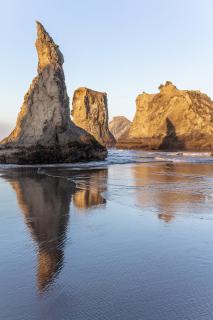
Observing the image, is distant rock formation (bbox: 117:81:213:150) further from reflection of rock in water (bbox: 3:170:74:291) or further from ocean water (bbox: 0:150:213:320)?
ocean water (bbox: 0:150:213:320)

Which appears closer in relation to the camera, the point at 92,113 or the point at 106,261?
the point at 106,261

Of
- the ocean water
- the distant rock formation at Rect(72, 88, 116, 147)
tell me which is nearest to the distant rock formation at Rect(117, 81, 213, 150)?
the distant rock formation at Rect(72, 88, 116, 147)

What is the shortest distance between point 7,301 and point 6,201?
6136 millimetres

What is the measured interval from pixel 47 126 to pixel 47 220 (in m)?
21.2

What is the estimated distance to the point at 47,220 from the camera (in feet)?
22.2

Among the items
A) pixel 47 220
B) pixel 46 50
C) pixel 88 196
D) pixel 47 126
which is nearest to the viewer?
pixel 47 220

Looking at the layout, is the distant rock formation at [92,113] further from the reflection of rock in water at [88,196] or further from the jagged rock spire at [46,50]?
the reflection of rock in water at [88,196]

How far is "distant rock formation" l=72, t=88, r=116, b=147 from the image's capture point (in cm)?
11769

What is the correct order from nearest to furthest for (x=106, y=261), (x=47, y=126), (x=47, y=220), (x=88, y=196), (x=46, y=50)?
1. (x=106, y=261)
2. (x=47, y=220)
3. (x=88, y=196)
4. (x=47, y=126)
5. (x=46, y=50)

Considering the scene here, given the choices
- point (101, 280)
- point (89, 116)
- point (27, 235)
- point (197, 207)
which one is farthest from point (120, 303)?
point (89, 116)

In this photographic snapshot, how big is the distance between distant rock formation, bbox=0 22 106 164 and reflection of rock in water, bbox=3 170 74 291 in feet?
48.6

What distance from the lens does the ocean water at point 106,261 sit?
3096mm

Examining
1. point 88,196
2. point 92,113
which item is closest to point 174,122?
point 92,113

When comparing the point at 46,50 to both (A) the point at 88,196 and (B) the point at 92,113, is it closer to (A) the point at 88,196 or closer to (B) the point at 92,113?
(A) the point at 88,196
